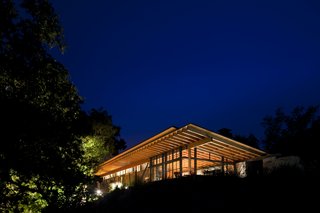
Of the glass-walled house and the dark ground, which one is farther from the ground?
the glass-walled house

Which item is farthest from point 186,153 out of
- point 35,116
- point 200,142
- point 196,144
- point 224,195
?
point 35,116

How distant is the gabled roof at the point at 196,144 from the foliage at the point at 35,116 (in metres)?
7.47

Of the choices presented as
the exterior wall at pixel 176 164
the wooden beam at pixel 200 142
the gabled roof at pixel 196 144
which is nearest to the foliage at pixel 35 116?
the gabled roof at pixel 196 144

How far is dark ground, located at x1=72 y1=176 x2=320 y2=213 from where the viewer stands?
8.65m

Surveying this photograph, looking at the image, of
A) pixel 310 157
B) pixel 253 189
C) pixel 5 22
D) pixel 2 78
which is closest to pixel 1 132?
pixel 2 78

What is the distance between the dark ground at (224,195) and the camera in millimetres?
8648

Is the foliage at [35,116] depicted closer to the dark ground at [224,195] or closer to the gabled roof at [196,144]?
the dark ground at [224,195]

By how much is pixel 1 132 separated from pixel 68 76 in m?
2.30

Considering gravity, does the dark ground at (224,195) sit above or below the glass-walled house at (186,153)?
below

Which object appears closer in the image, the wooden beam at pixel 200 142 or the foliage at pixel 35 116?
the foliage at pixel 35 116

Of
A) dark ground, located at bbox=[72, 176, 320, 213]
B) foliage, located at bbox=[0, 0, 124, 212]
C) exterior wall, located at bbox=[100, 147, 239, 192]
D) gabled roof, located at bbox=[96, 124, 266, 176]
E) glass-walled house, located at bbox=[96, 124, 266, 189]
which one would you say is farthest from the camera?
exterior wall, located at bbox=[100, 147, 239, 192]

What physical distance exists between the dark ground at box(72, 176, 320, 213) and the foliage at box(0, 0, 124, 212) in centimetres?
293

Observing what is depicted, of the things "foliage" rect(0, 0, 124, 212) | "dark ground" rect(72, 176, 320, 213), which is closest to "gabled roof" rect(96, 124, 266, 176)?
"dark ground" rect(72, 176, 320, 213)

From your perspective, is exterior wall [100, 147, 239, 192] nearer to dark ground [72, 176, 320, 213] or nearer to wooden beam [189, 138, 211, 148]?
wooden beam [189, 138, 211, 148]
